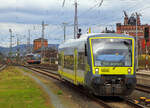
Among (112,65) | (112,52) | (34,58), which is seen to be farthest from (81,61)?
(34,58)

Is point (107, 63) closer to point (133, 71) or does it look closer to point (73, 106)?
point (133, 71)

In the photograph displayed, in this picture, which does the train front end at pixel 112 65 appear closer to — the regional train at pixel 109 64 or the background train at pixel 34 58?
the regional train at pixel 109 64

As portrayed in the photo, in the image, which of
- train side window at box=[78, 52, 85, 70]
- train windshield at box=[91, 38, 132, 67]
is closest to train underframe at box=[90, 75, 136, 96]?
train windshield at box=[91, 38, 132, 67]

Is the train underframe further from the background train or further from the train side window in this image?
the background train

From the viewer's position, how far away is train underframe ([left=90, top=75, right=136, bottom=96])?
1398 cm

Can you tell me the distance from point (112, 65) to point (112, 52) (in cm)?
66

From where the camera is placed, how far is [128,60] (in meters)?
14.6

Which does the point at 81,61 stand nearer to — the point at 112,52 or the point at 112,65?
the point at 112,52

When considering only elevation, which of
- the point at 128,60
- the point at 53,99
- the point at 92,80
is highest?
the point at 128,60

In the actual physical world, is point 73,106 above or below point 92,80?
below

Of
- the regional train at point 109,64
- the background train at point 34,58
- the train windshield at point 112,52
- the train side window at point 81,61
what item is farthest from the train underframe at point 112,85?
the background train at point 34,58

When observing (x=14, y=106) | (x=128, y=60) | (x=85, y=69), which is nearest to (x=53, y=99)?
(x=85, y=69)

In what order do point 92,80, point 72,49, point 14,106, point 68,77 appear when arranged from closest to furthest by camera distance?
point 14,106, point 92,80, point 72,49, point 68,77

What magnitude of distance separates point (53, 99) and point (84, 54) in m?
2.79
